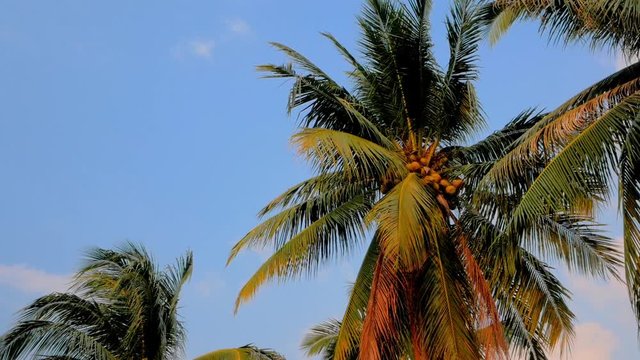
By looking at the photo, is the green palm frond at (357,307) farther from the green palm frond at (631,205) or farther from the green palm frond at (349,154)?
the green palm frond at (631,205)

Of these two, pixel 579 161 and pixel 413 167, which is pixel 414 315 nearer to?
pixel 413 167

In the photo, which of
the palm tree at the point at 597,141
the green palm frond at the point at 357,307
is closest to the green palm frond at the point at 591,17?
the palm tree at the point at 597,141

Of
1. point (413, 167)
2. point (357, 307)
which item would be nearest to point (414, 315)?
point (357, 307)

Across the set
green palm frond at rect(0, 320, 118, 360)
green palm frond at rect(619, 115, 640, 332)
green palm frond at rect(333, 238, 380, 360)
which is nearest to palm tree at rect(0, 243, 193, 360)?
green palm frond at rect(0, 320, 118, 360)

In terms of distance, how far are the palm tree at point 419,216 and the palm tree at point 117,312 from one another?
409 cm

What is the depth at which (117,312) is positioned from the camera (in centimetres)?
1769

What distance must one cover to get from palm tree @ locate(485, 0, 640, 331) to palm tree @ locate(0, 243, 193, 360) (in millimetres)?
8175

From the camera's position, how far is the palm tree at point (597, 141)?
32.4ft

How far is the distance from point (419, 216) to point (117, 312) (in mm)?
7990

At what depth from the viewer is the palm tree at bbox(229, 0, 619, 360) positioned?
12.4m

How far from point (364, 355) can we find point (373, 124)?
12.2ft

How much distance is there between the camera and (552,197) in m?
10.3

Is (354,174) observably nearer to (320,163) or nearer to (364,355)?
(320,163)

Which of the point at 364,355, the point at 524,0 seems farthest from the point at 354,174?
the point at 524,0
